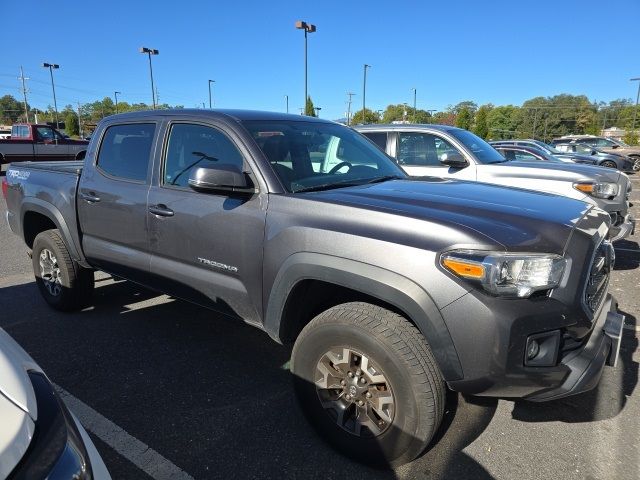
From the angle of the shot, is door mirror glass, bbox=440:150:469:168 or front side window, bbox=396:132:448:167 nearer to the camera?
door mirror glass, bbox=440:150:469:168

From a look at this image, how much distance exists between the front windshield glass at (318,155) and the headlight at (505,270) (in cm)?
114

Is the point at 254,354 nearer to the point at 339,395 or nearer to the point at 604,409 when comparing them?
the point at 339,395

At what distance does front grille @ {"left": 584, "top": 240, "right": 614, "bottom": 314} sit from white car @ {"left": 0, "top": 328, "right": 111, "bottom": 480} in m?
2.12

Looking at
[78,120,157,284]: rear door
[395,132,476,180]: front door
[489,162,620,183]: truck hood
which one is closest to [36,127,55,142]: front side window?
[395,132,476,180]: front door

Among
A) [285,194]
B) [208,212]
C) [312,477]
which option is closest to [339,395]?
[312,477]

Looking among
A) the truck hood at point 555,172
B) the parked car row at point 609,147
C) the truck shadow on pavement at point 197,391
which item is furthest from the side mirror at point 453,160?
the parked car row at point 609,147

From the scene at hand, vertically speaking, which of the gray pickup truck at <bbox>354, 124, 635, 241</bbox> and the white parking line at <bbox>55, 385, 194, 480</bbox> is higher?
the gray pickup truck at <bbox>354, 124, 635, 241</bbox>

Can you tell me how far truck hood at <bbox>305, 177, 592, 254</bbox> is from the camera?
211 cm

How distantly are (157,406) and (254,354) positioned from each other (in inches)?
36.0

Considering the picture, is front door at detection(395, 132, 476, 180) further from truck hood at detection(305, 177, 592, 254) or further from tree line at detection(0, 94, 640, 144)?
tree line at detection(0, 94, 640, 144)

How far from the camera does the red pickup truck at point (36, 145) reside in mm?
18859

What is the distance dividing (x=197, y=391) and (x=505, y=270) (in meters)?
2.18

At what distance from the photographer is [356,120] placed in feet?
283

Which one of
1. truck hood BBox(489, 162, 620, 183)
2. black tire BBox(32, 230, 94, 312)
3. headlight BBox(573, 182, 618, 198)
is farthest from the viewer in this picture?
truck hood BBox(489, 162, 620, 183)
